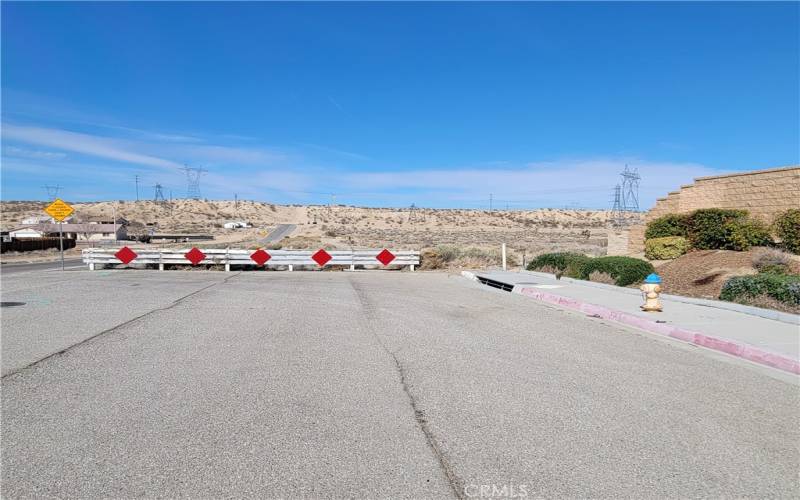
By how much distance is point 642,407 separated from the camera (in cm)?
623

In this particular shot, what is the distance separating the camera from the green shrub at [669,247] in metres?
21.4

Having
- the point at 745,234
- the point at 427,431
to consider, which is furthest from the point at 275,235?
the point at 427,431

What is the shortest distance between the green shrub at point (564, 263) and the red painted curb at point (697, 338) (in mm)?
6499

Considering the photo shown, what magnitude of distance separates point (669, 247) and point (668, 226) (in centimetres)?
162

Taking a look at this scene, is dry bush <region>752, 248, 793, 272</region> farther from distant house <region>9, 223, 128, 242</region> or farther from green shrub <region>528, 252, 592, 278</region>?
distant house <region>9, 223, 128, 242</region>

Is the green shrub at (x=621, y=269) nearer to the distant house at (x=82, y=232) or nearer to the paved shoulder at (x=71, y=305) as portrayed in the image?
the paved shoulder at (x=71, y=305)

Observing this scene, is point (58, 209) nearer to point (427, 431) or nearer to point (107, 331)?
point (107, 331)

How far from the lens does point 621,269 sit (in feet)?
61.5

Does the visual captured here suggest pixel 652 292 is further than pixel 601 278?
No

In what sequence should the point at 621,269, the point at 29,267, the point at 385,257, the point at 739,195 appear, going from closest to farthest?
the point at 621,269
the point at 739,195
the point at 385,257
the point at 29,267

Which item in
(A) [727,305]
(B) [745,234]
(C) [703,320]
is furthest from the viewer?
(B) [745,234]

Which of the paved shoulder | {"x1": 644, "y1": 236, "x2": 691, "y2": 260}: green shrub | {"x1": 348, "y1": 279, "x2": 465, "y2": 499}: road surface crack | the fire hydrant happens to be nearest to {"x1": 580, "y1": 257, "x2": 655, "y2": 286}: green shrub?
{"x1": 644, "y1": 236, "x2": 691, "y2": 260}: green shrub
